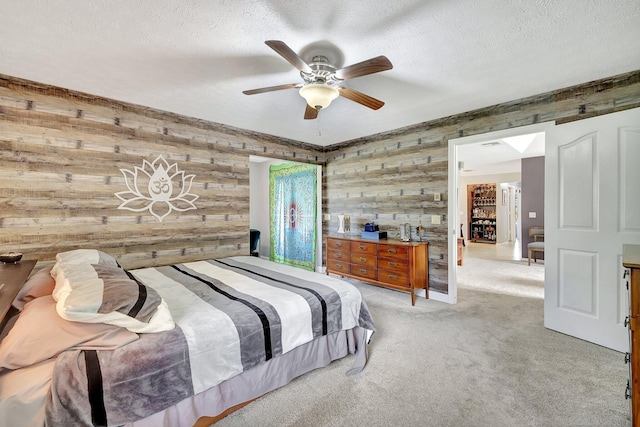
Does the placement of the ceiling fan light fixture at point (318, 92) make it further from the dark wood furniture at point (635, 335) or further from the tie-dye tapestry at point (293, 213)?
the tie-dye tapestry at point (293, 213)

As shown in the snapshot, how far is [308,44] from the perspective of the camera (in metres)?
1.99

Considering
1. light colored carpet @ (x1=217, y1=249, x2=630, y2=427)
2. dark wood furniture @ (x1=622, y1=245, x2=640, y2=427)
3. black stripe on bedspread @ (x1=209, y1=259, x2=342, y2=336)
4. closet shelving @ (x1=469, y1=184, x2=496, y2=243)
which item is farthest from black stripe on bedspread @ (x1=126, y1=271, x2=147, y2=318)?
closet shelving @ (x1=469, y1=184, x2=496, y2=243)

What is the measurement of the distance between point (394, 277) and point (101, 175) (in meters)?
3.57

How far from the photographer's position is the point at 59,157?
271 centimetres

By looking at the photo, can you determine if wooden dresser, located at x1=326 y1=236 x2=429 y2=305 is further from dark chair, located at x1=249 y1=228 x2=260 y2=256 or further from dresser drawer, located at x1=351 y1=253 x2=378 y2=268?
dark chair, located at x1=249 y1=228 x2=260 y2=256

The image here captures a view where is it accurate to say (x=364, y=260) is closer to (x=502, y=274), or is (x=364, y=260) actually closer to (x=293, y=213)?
(x=293, y=213)

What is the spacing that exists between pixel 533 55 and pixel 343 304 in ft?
7.90

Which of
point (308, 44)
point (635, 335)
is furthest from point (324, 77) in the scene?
point (635, 335)

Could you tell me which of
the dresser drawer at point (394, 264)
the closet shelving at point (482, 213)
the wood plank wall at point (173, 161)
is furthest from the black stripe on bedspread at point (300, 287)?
the closet shelving at point (482, 213)

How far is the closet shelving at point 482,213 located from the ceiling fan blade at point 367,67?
9.68m

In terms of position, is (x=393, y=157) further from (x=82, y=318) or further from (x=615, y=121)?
(x=82, y=318)

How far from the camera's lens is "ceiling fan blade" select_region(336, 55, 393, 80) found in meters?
1.74

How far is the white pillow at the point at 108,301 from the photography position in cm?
125

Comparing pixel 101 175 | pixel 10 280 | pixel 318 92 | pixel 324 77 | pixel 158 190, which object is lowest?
pixel 10 280
